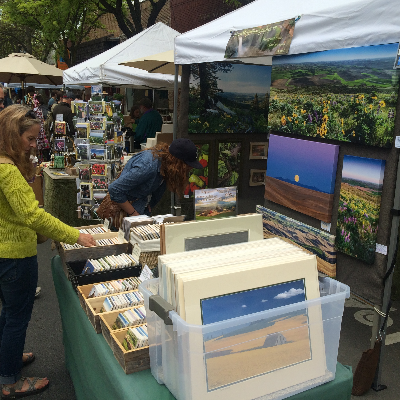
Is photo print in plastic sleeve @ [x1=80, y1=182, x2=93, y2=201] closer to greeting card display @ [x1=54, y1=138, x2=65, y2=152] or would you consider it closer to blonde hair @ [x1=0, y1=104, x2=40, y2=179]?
greeting card display @ [x1=54, y1=138, x2=65, y2=152]

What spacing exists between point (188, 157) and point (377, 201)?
1257 mm

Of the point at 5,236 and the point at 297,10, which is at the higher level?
the point at 297,10

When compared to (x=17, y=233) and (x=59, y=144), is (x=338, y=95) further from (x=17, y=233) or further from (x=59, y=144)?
(x=59, y=144)

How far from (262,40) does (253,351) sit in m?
2.51

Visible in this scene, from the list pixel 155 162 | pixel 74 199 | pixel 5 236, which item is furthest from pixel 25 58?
pixel 5 236

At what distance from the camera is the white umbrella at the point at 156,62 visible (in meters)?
5.57

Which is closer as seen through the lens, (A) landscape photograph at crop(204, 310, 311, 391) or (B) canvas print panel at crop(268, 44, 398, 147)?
(A) landscape photograph at crop(204, 310, 311, 391)

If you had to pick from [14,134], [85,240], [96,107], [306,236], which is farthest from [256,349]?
[96,107]

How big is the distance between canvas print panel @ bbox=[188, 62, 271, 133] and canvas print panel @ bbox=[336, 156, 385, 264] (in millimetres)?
2914

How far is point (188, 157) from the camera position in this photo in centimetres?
283

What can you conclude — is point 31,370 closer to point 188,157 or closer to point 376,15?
point 188,157

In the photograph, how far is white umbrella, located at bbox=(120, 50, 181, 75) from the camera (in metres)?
5.57

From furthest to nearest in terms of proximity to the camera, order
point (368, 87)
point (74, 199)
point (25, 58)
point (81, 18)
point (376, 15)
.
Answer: point (81, 18)
point (25, 58)
point (74, 199)
point (368, 87)
point (376, 15)

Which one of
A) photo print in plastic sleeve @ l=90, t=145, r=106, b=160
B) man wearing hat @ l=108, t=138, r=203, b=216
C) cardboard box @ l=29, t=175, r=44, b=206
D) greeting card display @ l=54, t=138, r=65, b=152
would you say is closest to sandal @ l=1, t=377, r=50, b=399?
man wearing hat @ l=108, t=138, r=203, b=216
